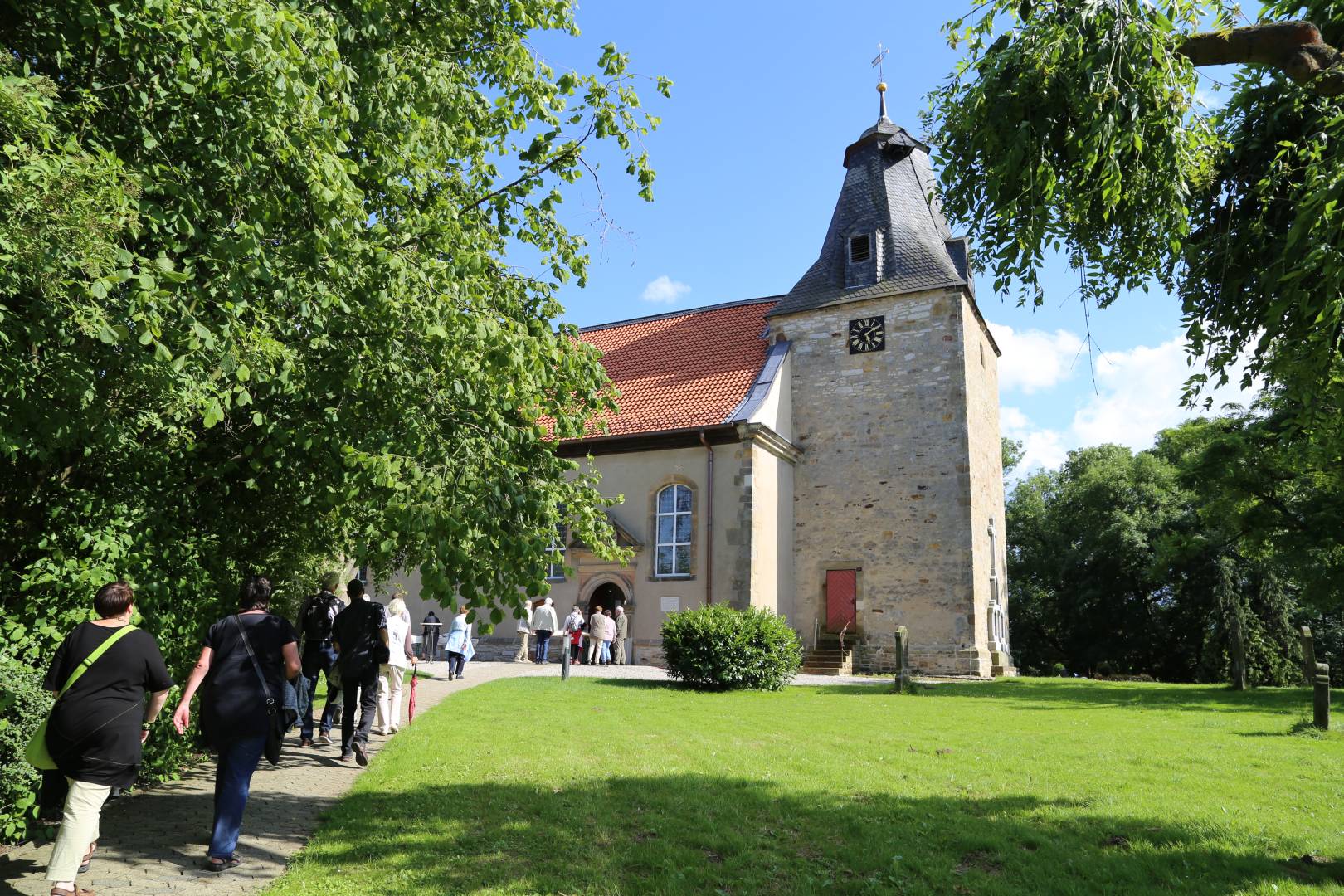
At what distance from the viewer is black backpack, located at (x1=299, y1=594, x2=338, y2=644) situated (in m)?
8.95

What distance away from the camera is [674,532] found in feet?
74.3

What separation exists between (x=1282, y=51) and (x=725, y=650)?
12.0 m

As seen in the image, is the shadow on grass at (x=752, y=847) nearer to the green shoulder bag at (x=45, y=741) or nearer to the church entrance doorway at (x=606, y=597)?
the green shoulder bag at (x=45, y=741)

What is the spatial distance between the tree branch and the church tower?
17.4 meters

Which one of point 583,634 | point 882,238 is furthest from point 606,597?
point 882,238

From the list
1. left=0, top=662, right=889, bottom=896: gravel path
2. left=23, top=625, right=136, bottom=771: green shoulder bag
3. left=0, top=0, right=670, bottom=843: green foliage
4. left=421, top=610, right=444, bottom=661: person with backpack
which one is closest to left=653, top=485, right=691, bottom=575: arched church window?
left=421, top=610, right=444, bottom=661: person with backpack

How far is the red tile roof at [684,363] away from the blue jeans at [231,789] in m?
17.6

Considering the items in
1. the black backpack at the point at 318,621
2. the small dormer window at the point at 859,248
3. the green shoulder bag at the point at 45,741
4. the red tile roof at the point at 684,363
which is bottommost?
the green shoulder bag at the point at 45,741

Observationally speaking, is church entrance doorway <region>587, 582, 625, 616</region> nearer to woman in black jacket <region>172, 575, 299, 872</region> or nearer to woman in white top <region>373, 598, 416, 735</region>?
woman in white top <region>373, 598, 416, 735</region>

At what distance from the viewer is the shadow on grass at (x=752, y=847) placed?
15.5 ft

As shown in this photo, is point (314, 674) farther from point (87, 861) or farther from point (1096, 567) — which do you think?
point (1096, 567)

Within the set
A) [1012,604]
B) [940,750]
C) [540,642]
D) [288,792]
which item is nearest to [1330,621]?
[1012,604]

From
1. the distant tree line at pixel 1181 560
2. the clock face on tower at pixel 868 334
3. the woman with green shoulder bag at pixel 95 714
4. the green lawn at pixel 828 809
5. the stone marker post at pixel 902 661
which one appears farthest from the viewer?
the clock face on tower at pixel 868 334

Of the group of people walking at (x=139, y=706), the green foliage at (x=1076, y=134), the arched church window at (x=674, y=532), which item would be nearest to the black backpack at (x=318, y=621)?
the group of people walking at (x=139, y=706)
